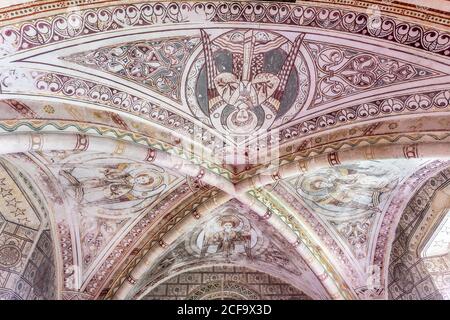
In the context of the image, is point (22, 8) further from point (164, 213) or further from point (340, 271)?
point (340, 271)

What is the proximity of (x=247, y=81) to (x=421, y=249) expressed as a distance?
402cm

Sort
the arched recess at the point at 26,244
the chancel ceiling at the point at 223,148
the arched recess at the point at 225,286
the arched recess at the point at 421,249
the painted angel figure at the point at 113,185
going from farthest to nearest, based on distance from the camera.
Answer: the arched recess at the point at 225,286 < the arched recess at the point at 421,249 < the arched recess at the point at 26,244 < the painted angel figure at the point at 113,185 < the chancel ceiling at the point at 223,148

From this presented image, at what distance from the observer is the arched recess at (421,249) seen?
812cm

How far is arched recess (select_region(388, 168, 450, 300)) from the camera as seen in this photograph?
8125 mm

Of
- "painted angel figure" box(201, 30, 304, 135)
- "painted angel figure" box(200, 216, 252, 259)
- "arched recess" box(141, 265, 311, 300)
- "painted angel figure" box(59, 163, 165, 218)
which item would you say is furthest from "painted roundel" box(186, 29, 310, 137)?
"arched recess" box(141, 265, 311, 300)

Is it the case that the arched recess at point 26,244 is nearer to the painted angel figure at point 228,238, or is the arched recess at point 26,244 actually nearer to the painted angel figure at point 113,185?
the painted angel figure at point 113,185

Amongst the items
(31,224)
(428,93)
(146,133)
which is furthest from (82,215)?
(428,93)

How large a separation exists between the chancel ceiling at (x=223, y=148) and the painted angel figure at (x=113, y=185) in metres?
0.03

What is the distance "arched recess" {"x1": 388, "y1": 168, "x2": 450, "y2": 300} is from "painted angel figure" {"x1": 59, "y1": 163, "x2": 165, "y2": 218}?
3809mm

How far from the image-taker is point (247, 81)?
652cm

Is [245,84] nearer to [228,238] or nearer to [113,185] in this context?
[113,185]

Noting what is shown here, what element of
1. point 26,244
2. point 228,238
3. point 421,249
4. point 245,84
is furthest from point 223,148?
point 421,249

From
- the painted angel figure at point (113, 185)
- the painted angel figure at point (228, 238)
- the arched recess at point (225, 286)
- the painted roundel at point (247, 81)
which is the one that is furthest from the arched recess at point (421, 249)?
the painted angel figure at point (113, 185)

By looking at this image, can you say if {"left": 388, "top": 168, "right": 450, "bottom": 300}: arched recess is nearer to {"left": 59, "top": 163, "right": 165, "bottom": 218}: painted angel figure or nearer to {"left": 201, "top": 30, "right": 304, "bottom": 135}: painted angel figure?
{"left": 201, "top": 30, "right": 304, "bottom": 135}: painted angel figure
